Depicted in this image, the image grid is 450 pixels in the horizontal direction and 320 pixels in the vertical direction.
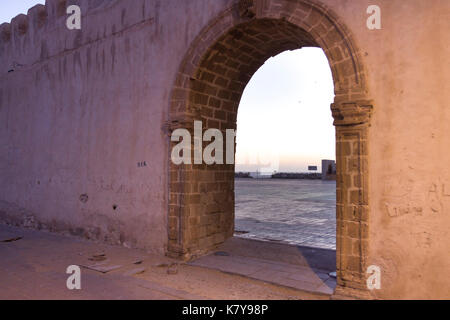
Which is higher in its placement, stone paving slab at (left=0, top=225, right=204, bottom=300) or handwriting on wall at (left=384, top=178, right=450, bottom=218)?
handwriting on wall at (left=384, top=178, right=450, bottom=218)

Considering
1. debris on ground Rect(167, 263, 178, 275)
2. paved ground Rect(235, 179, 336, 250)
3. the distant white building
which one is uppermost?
the distant white building

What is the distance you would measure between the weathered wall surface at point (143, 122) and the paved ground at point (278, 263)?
873 millimetres

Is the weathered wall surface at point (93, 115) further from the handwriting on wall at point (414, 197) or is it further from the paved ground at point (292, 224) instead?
the handwriting on wall at point (414, 197)

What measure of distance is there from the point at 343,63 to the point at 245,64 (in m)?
2.25

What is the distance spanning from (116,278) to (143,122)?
277 cm

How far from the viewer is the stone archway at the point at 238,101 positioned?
13.2ft

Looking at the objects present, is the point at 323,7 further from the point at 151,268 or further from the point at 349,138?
the point at 151,268

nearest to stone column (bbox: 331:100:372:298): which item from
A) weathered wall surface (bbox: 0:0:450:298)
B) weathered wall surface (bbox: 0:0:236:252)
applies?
weathered wall surface (bbox: 0:0:450:298)

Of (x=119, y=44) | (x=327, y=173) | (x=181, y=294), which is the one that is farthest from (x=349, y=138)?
(x=327, y=173)

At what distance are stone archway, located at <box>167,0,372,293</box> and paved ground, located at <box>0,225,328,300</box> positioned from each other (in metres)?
0.53

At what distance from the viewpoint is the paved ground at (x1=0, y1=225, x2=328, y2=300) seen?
4.09 m

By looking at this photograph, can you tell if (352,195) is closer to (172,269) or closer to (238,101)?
(172,269)

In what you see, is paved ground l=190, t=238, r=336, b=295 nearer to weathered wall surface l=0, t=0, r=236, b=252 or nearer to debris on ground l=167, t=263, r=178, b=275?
debris on ground l=167, t=263, r=178, b=275

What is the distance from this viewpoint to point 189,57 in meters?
5.68
